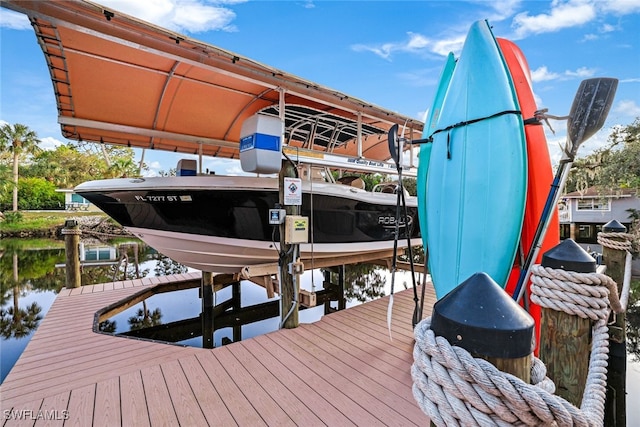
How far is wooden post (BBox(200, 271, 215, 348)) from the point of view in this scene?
5273 millimetres

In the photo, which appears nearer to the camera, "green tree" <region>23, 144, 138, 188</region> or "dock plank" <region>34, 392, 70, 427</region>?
"dock plank" <region>34, 392, 70, 427</region>

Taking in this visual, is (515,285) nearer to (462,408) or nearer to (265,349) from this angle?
(462,408)

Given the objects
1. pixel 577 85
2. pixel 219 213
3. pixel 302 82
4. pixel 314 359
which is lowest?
pixel 314 359

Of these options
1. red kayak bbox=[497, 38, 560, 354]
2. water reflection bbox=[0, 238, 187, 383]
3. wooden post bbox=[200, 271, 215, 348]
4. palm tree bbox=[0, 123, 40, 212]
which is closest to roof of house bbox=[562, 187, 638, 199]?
red kayak bbox=[497, 38, 560, 354]

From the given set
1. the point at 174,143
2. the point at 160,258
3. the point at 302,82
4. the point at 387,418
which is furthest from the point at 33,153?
the point at 387,418

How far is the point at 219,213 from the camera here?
137 inches

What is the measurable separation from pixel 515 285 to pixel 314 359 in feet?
5.47

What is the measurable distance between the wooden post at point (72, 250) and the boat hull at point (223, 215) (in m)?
1.23

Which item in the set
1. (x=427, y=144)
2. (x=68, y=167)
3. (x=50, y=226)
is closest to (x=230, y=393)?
(x=427, y=144)

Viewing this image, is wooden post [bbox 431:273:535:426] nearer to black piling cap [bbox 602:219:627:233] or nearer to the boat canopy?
the boat canopy

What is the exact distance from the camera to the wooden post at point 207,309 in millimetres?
5273

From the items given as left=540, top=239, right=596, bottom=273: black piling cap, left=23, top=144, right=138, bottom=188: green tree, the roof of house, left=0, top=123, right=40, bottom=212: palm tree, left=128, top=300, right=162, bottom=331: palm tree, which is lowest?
left=128, top=300, right=162, bottom=331: palm tree

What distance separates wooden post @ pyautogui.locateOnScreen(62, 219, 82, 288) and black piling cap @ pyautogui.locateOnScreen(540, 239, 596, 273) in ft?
19.2

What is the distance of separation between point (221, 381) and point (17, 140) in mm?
36130
